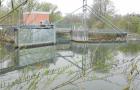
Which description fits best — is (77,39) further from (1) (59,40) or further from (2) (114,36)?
(2) (114,36)

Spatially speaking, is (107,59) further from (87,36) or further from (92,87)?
(87,36)

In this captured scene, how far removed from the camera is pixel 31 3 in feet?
4.00

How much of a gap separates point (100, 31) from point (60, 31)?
4.26m

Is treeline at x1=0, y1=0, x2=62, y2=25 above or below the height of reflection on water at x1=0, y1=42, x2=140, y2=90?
above

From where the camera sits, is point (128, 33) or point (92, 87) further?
point (128, 33)

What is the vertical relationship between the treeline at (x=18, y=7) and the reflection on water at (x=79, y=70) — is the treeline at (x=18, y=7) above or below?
above

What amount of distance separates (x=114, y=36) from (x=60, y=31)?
599cm

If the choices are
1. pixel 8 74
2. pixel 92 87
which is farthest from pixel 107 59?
pixel 8 74

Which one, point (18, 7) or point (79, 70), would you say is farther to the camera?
point (79, 70)

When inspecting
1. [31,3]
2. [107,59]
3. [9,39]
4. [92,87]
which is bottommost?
[92,87]

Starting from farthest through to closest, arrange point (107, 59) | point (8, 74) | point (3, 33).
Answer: point (8, 74) → point (107, 59) → point (3, 33)

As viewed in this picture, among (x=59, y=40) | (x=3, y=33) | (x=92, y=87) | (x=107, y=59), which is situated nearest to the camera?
(x=3, y=33)

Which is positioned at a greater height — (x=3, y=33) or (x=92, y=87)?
(x=3, y=33)

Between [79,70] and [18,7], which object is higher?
[18,7]
